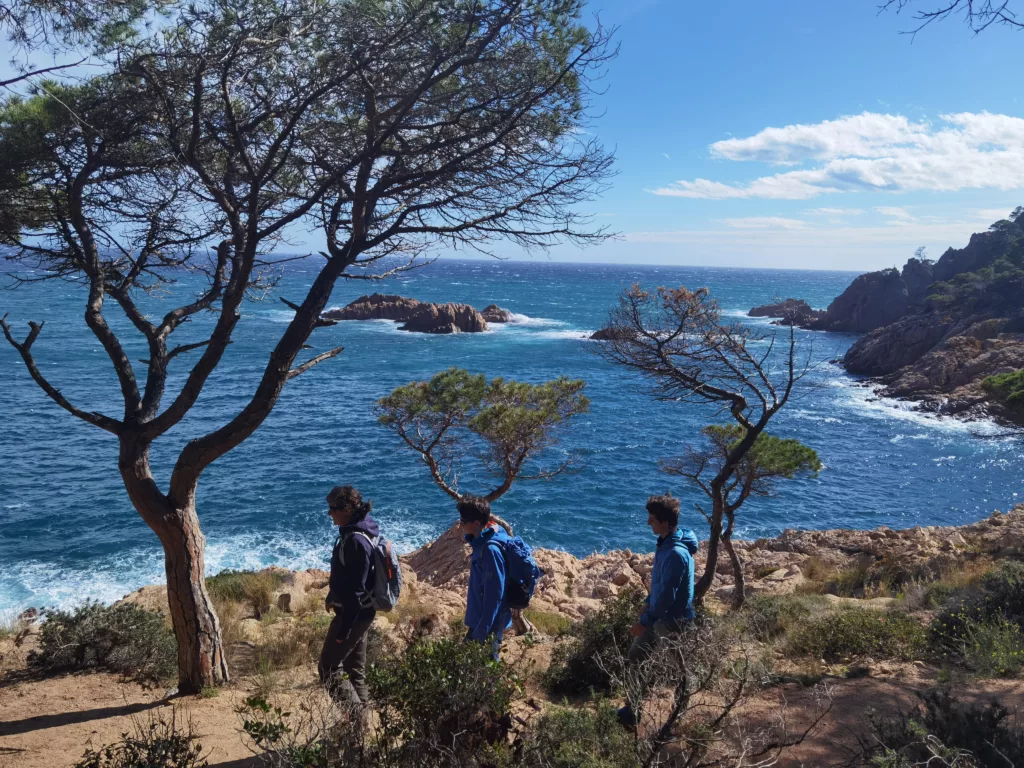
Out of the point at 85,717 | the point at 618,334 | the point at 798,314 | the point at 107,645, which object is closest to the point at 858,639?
the point at 618,334

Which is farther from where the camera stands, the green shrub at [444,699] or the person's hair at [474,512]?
the person's hair at [474,512]

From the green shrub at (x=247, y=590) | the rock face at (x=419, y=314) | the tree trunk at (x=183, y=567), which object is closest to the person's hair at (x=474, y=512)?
the tree trunk at (x=183, y=567)

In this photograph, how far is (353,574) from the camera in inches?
173

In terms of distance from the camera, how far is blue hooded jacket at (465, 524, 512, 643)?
14.6 ft

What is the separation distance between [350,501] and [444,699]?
1.69 m

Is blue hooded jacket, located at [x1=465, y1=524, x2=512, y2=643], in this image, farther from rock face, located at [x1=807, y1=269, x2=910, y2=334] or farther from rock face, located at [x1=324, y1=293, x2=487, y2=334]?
rock face, located at [x1=807, y1=269, x2=910, y2=334]

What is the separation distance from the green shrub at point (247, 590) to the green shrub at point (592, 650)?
505 cm

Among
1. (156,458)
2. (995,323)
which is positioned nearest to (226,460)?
(156,458)

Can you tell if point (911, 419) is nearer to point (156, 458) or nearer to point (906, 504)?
point (906, 504)

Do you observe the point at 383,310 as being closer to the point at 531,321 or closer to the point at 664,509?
the point at 531,321

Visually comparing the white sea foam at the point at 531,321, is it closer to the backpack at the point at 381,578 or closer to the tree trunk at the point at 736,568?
the tree trunk at the point at 736,568

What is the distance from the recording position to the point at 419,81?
5.46 m

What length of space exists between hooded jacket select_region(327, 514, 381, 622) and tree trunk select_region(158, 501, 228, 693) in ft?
4.27

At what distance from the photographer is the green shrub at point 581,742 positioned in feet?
10.8
